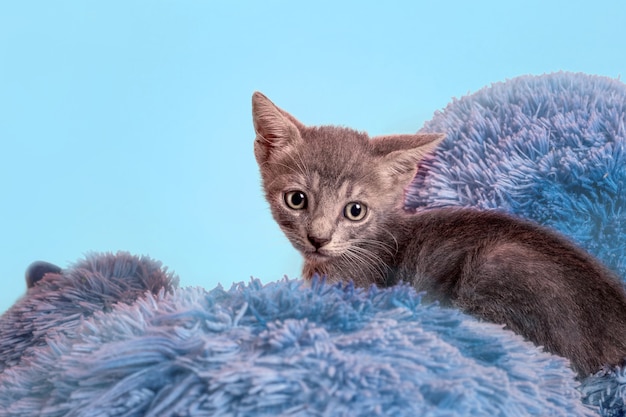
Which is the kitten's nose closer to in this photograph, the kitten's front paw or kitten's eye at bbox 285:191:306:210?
kitten's eye at bbox 285:191:306:210

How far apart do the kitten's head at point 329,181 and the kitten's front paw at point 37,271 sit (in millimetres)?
516

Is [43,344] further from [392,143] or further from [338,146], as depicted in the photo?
[392,143]

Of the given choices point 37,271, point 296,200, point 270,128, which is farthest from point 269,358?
point 37,271

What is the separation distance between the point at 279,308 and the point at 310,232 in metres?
0.53

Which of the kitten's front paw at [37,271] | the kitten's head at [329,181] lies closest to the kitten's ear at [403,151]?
the kitten's head at [329,181]

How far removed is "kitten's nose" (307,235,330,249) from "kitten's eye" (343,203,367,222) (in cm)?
9

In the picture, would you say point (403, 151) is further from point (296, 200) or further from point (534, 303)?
point (534, 303)

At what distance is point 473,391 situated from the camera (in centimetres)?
66

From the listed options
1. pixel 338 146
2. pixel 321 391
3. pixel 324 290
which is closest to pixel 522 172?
pixel 338 146

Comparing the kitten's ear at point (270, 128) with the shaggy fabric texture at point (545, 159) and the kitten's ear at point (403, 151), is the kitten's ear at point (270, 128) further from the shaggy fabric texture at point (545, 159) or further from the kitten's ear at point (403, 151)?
the shaggy fabric texture at point (545, 159)

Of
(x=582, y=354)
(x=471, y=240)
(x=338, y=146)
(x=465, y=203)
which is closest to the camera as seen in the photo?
(x=582, y=354)

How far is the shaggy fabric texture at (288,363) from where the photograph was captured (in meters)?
0.63

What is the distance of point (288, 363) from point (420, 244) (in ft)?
2.37

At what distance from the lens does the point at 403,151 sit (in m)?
1.38
